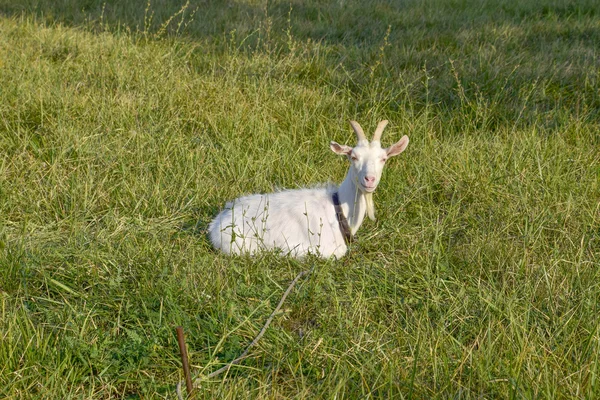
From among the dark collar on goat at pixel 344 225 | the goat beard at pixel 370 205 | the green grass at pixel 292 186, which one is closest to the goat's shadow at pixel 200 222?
the green grass at pixel 292 186

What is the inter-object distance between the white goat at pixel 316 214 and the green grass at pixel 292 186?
5.5 inches

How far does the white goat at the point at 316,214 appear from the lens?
12.0 feet

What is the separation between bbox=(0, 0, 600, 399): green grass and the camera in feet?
8.57

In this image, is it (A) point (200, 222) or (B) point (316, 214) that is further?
(A) point (200, 222)

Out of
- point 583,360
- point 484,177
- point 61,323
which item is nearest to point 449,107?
point 484,177

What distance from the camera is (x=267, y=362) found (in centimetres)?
277

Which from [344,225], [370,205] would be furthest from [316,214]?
[370,205]

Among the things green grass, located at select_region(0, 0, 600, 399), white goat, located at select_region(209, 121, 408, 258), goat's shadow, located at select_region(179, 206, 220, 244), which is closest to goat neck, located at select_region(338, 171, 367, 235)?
white goat, located at select_region(209, 121, 408, 258)

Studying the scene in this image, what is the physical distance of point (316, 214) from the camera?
12.6 feet

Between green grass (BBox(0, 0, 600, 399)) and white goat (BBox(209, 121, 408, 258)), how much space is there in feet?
0.46

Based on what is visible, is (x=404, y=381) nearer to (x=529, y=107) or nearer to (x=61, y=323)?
(x=61, y=323)

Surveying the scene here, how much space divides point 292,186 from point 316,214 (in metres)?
0.68

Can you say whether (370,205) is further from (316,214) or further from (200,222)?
(200,222)

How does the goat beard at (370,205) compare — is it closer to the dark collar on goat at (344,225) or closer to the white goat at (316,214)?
the white goat at (316,214)
